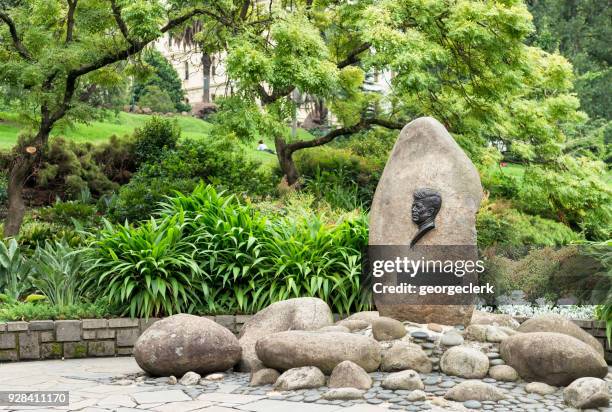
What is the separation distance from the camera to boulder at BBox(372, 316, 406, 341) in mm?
6910

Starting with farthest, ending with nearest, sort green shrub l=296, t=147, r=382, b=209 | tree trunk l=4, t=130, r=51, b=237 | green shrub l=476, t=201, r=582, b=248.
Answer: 1. green shrub l=296, t=147, r=382, b=209
2. green shrub l=476, t=201, r=582, b=248
3. tree trunk l=4, t=130, r=51, b=237

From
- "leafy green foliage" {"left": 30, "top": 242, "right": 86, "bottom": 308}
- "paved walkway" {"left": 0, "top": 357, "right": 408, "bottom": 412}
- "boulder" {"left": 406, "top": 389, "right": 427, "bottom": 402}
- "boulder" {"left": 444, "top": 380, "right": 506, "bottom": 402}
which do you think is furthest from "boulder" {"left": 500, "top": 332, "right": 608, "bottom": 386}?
"leafy green foliage" {"left": 30, "top": 242, "right": 86, "bottom": 308}

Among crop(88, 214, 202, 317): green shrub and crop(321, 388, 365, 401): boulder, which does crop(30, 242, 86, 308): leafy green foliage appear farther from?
crop(321, 388, 365, 401): boulder

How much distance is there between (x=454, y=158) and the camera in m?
7.45

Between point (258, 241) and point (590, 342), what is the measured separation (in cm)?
406

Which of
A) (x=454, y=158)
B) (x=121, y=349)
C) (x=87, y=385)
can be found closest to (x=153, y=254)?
(x=121, y=349)

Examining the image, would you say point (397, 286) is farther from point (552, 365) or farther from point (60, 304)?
point (60, 304)

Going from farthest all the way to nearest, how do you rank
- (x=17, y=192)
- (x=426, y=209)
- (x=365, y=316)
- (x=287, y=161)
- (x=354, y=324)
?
(x=287, y=161) → (x=17, y=192) → (x=365, y=316) → (x=354, y=324) → (x=426, y=209)

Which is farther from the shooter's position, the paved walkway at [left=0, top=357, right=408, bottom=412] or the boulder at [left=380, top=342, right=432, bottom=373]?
the boulder at [left=380, top=342, right=432, bottom=373]

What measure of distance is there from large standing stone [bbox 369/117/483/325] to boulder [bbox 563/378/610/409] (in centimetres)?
181

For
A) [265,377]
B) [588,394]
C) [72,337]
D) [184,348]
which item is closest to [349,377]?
[265,377]

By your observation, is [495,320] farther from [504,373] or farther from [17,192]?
[17,192]

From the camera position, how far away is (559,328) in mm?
7059

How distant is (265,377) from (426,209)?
2309 mm
